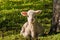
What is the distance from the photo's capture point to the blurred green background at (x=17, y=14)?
46.2 feet

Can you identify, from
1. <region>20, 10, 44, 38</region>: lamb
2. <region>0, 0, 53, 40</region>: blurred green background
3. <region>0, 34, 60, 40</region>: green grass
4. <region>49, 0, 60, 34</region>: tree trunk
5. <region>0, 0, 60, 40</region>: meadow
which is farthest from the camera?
<region>0, 0, 53, 40</region>: blurred green background

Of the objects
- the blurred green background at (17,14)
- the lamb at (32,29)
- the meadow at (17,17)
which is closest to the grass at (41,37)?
the meadow at (17,17)

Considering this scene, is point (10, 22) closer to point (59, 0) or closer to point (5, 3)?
point (59, 0)

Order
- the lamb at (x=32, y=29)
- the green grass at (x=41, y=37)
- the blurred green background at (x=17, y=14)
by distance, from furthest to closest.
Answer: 1. the blurred green background at (x=17, y=14)
2. the green grass at (x=41, y=37)
3. the lamb at (x=32, y=29)

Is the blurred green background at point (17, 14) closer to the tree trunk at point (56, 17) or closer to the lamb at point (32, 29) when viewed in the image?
the tree trunk at point (56, 17)

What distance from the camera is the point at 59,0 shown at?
1228 cm

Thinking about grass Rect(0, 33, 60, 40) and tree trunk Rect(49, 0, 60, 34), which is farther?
tree trunk Rect(49, 0, 60, 34)

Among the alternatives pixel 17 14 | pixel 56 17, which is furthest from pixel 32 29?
pixel 17 14

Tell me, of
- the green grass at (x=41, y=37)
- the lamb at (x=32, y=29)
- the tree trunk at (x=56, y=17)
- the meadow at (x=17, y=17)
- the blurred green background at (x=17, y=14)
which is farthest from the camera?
the blurred green background at (x=17, y=14)

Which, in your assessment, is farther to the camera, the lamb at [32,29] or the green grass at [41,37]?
the green grass at [41,37]

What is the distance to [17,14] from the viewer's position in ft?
54.4

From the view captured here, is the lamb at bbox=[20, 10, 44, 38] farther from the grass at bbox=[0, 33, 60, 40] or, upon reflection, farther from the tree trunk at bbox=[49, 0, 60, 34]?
the tree trunk at bbox=[49, 0, 60, 34]

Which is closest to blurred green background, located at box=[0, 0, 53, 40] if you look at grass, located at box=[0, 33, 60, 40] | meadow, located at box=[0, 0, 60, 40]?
meadow, located at box=[0, 0, 60, 40]

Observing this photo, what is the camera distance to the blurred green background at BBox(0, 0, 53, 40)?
14.1m
